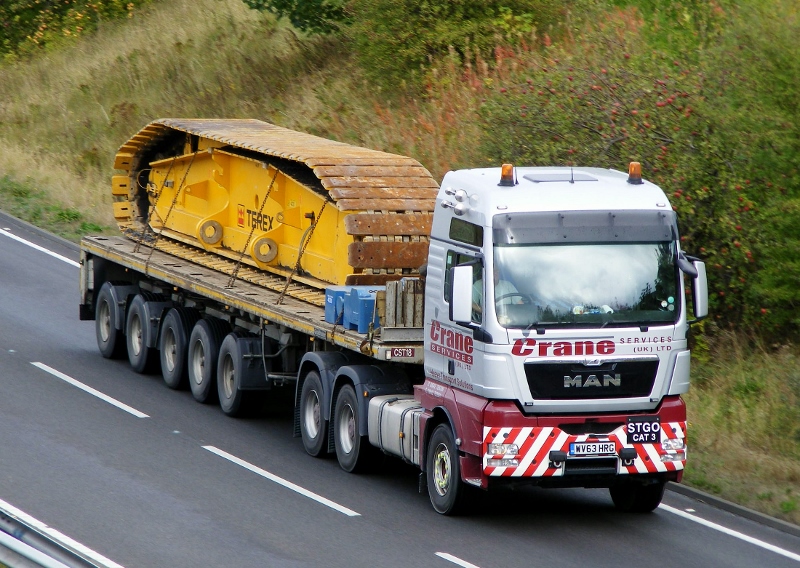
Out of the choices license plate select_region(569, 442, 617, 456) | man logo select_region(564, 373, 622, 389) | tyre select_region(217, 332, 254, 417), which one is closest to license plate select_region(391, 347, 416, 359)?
man logo select_region(564, 373, 622, 389)

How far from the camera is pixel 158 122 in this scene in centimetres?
1902

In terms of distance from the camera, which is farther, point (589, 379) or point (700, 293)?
point (700, 293)

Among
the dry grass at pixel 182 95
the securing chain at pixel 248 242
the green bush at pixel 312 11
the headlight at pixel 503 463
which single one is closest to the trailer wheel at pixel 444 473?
the headlight at pixel 503 463

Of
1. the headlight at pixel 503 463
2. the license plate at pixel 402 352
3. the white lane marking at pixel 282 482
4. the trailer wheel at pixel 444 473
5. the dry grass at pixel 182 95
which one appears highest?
the dry grass at pixel 182 95

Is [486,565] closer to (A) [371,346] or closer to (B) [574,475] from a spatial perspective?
(B) [574,475]

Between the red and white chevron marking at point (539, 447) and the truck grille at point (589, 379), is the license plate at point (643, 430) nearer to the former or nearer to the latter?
the red and white chevron marking at point (539, 447)

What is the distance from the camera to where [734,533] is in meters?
11.7

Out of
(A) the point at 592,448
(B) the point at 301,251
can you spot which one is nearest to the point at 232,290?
(B) the point at 301,251

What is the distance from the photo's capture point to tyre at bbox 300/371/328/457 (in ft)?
45.6

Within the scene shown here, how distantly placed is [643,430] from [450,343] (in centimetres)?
187

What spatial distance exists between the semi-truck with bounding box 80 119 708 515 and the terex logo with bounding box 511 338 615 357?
0.02 metres

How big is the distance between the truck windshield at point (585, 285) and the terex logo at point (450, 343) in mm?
497

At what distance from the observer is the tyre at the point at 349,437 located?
13273 mm

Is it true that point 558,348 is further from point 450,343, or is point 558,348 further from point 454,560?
point 454,560
